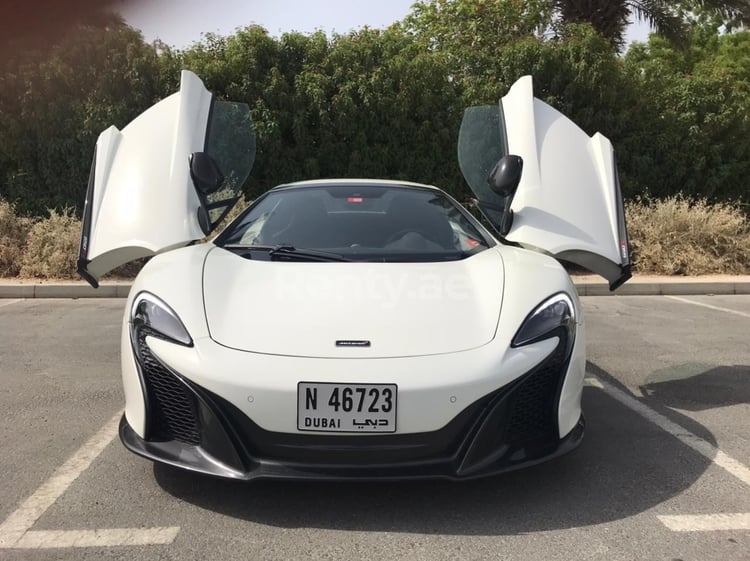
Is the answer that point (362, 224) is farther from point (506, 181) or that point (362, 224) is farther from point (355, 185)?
point (506, 181)

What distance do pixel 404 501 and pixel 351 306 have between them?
0.81m

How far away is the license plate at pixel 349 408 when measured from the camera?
8.25 feet

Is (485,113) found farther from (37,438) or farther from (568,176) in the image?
(37,438)

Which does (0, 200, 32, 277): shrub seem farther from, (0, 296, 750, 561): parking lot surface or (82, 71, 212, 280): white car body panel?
(82, 71, 212, 280): white car body panel

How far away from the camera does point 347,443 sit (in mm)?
2535

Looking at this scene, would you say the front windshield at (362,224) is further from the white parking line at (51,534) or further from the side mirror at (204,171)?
the white parking line at (51,534)

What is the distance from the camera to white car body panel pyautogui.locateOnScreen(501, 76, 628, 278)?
3719mm

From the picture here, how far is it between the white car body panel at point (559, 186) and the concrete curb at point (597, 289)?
5023 millimetres

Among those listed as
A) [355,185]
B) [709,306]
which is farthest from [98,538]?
[709,306]

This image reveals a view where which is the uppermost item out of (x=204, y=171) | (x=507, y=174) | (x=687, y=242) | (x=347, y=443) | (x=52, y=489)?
(x=507, y=174)

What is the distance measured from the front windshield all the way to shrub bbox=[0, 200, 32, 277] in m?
6.58

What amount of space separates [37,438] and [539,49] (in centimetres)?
965

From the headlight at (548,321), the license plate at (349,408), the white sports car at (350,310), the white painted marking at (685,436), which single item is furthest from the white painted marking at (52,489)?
the white painted marking at (685,436)

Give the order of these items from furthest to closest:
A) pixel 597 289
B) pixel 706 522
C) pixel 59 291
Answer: pixel 597 289, pixel 59 291, pixel 706 522
